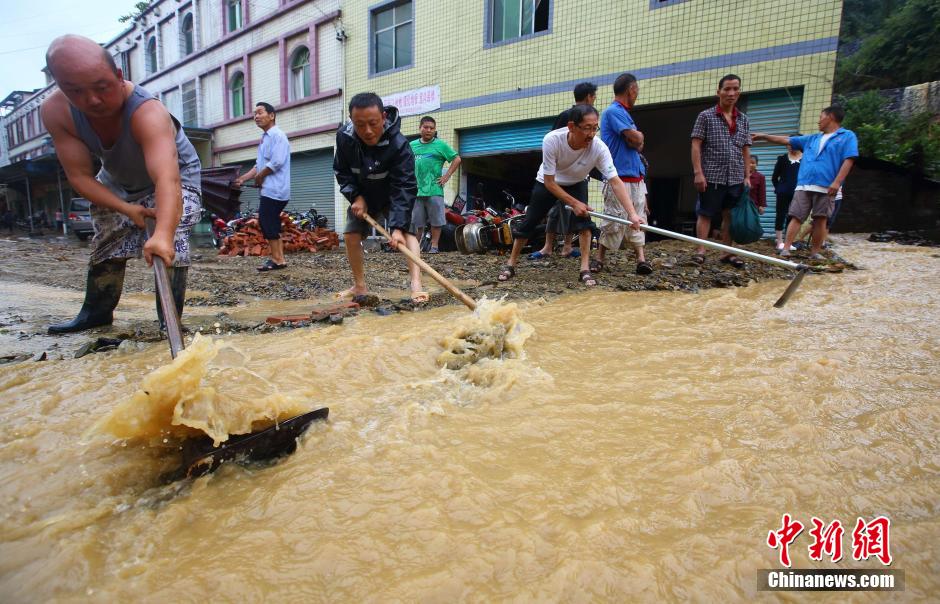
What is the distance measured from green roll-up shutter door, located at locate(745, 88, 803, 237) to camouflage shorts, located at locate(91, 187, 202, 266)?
764 centimetres

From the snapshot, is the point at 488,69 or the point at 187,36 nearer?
the point at 488,69

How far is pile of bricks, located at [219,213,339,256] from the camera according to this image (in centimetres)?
956

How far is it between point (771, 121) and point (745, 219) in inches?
142

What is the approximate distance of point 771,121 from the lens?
7.49m

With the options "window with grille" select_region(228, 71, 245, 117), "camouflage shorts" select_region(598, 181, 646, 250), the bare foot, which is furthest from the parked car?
"camouflage shorts" select_region(598, 181, 646, 250)

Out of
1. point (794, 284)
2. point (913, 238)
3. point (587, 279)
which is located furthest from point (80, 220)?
point (913, 238)

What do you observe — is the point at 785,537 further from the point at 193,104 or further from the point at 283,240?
the point at 193,104

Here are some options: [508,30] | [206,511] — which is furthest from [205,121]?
[206,511]

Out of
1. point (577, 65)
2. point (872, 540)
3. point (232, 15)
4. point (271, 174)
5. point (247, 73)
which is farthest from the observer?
point (232, 15)

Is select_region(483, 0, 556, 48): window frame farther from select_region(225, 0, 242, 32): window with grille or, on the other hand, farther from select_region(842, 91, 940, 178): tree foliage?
select_region(225, 0, 242, 32): window with grille

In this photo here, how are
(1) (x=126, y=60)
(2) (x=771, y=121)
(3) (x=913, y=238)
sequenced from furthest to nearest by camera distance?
(1) (x=126, y=60), (2) (x=771, y=121), (3) (x=913, y=238)

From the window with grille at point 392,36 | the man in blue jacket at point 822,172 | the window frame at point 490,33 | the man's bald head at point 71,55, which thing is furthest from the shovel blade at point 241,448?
the window with grille at point 392,36

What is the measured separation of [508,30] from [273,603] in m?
11.1

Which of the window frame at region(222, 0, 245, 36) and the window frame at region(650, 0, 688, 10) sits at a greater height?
the window frame at region(222, 0, 245, 36)
